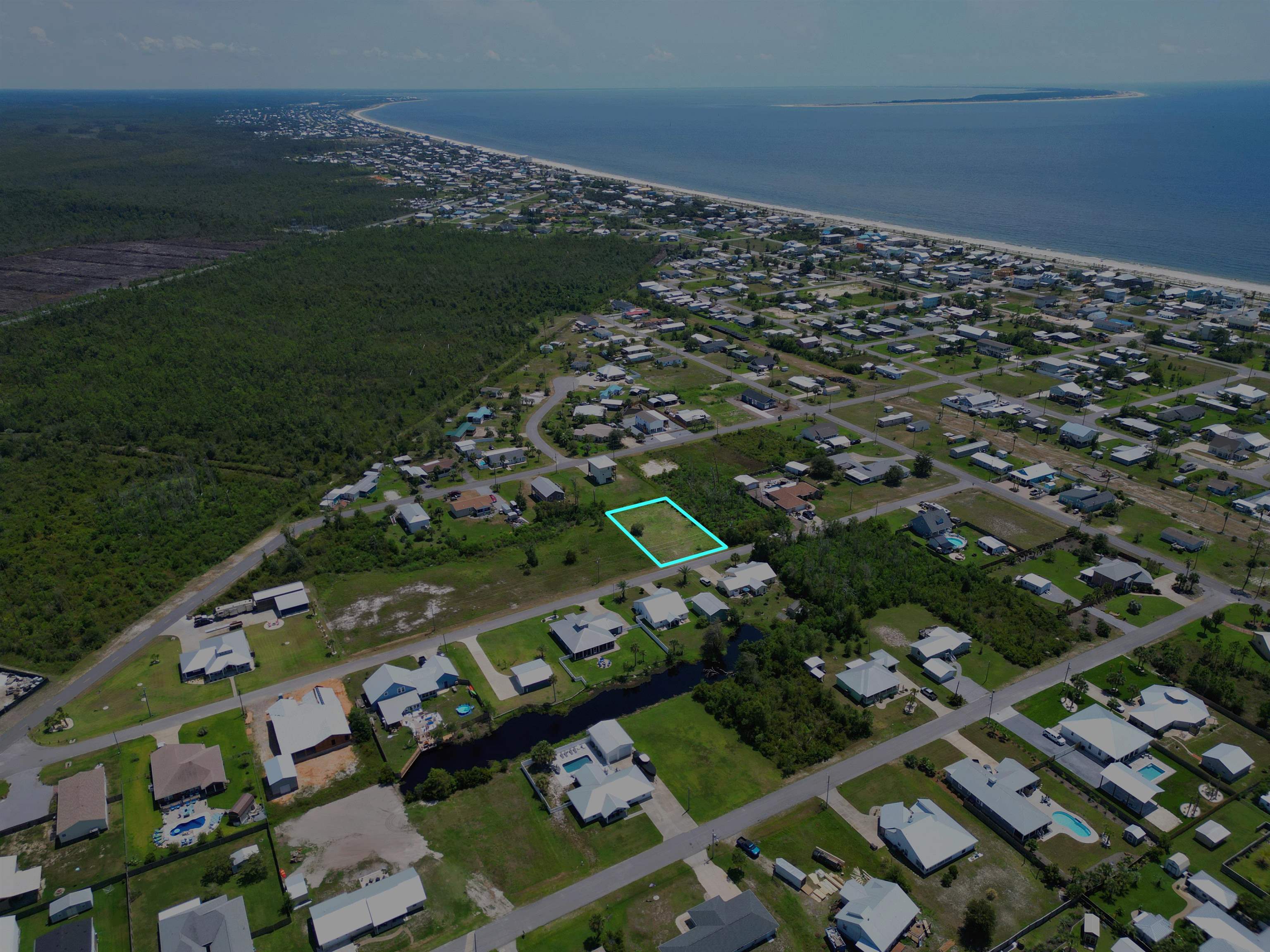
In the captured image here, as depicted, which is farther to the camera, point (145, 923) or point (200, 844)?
point (200, 844)

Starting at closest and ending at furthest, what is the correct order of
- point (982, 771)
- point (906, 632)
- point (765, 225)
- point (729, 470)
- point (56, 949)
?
point (56, 949) → point (982, 771) → point (906, 632) → point (729, 470) → point (765, 225)

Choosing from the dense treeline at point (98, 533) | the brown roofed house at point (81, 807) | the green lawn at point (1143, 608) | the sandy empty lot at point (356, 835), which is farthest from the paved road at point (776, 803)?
the dense treeline at point (98, 533)

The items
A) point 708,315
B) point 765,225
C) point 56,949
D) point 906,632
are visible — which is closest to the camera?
point 56,949

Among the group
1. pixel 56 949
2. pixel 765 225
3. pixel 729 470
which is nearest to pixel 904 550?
pixel 729 470

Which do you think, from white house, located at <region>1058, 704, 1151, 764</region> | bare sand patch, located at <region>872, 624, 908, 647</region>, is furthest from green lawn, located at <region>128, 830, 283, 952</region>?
white house, located at <region>1058, 704, 1151, 764</region>

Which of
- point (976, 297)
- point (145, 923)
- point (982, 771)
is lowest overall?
point (145, 923)

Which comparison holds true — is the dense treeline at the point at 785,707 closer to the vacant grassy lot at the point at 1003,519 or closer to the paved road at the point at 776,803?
the paved road at the point at 776,803

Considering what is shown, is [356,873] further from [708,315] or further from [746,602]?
[708,315]
